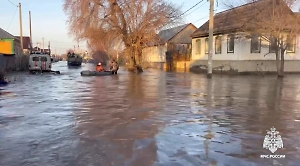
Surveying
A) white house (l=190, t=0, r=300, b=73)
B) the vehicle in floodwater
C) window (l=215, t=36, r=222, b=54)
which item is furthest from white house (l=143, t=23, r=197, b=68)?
the vehicle in floodwater

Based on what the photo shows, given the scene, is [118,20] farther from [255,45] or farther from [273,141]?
[273,141]

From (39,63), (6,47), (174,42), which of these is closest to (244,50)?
(39,63)

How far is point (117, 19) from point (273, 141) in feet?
120

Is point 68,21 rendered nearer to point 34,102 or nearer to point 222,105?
point 34,102

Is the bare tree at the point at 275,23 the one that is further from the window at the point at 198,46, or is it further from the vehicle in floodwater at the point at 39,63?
the vehicle in floodwater at the point at 39,63

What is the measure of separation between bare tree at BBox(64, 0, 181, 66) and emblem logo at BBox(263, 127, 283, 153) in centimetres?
3452

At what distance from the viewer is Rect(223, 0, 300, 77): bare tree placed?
1032 inches

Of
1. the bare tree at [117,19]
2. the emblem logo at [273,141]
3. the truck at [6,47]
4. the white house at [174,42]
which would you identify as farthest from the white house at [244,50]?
the truck at [6,47]

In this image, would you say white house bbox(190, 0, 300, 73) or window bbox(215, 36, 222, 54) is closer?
white house bbox(190, 0, 300, 73)

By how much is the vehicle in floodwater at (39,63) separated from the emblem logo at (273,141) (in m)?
31.0

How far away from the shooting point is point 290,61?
112ft

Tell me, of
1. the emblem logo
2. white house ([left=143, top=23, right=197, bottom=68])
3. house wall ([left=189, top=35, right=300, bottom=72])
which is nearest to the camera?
the emblem logo

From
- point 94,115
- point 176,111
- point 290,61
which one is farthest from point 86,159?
point 290,61

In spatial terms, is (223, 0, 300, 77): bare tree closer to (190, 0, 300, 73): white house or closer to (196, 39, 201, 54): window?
(190, 0, 300, 73): white house
